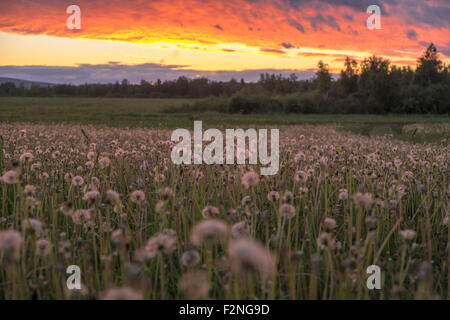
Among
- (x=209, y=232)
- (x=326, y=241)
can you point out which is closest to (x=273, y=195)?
(x=326, y=241)

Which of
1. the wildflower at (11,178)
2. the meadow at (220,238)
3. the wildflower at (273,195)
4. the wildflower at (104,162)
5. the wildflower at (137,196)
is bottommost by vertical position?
the meadow at (220,238)

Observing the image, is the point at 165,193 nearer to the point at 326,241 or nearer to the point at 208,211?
the point at 208,211

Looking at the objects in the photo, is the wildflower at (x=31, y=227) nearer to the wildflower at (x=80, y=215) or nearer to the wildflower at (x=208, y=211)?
the wildflower at (x=80, y=215)

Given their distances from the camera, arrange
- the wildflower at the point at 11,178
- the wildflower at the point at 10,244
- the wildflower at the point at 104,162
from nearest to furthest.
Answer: the wildflower at the point at 10,244
the wildflower at the point at 11,178
the wildflower at the point at 104,162

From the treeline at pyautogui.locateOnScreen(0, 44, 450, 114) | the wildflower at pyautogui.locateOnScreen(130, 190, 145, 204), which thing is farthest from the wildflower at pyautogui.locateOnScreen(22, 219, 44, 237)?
the treeline at pyautogui.locateOnScreen(0, 44, 450, 114)

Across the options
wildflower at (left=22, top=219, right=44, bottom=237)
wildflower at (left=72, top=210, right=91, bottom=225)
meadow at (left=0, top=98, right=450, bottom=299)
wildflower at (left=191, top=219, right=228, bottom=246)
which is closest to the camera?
wildflower at (left=191, top=219, right=228, bottom=246)

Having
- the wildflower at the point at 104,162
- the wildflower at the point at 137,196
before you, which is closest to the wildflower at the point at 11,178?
the wildflower at the point at 137,196

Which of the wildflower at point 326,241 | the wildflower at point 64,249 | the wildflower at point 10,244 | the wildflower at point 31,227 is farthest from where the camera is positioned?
the wildflower at point 64,249

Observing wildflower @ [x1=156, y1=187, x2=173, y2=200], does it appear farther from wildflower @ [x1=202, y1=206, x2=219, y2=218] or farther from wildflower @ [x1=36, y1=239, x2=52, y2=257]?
wildflower @ [x1=36, y1=239, x2=52, y2=257]

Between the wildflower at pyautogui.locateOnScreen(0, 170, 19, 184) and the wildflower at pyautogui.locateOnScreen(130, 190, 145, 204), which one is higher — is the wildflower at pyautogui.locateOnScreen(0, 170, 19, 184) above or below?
above

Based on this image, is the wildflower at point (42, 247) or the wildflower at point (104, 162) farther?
the wildflower at point (104, 162)

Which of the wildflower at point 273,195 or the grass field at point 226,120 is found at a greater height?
the grass field at point 226,120
